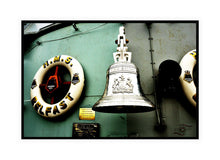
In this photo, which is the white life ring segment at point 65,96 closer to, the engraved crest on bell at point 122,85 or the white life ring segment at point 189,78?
the engraved crest on bell at point 122,85

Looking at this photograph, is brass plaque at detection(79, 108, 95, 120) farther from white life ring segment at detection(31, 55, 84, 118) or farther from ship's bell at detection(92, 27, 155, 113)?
ship's bell at detection(92, 27, 155, 113)

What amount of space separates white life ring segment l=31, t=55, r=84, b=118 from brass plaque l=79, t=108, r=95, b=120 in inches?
8.3

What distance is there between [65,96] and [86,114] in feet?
1.37

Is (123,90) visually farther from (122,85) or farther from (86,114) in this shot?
(86,114)

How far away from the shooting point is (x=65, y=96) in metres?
2.23

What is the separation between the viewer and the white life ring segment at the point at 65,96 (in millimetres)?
2195

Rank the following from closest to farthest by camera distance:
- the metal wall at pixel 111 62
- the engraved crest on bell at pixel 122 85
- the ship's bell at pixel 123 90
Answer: the ship's bell at pixel 123 90, the engraved crest on bell at pixel 122 85, the metal wall at pixel 111 62

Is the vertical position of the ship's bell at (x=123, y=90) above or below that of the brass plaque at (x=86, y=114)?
above

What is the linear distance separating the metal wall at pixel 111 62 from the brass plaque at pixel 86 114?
0.16 ft

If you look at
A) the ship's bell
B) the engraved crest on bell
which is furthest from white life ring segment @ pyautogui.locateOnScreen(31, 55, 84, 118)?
the engraved crest on bell

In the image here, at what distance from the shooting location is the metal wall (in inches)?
84.6

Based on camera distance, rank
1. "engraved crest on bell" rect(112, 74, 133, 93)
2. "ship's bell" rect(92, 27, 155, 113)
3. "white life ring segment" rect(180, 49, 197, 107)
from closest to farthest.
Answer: "ship's bell" rect(92, 27, 155, 113) < "engraved crest on bell" rect(112, 74, 133, 93) < "white life ring segment" rect(180, 49, 197, 107)

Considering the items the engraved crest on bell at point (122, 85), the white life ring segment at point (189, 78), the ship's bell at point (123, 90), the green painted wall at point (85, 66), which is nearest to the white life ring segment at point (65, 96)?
the green painted wall at point (85, 66)

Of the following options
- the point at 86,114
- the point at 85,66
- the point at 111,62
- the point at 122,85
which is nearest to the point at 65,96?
the point at 86,114
